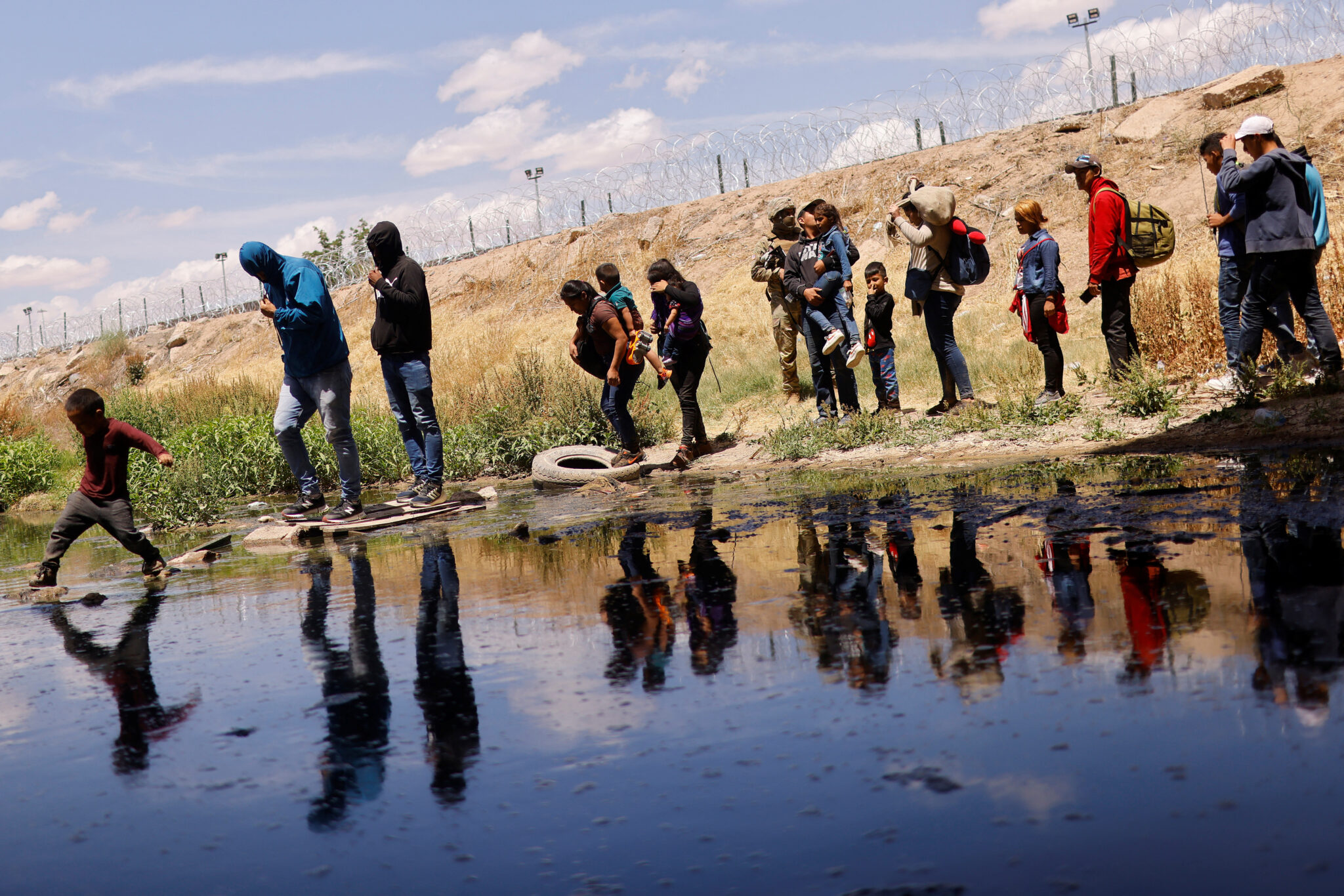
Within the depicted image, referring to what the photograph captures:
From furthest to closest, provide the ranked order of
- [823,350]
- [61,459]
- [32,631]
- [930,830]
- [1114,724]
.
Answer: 1. [61,459]
2. [823,350]
3. [32,631]
4. [1114,724]
5. [930,830]

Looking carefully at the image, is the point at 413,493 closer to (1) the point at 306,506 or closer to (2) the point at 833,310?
(1) the point at 306,506

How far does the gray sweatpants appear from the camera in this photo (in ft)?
23.4

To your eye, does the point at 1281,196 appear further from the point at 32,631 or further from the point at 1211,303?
the point at 32,631

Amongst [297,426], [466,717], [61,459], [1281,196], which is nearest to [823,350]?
[1281,196]

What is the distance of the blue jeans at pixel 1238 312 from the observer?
8.73 metres

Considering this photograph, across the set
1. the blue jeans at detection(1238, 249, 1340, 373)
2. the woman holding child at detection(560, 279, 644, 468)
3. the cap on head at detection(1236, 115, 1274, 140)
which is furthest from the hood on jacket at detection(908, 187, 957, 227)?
the woman holding child at detection(560, 279, 644, 468)

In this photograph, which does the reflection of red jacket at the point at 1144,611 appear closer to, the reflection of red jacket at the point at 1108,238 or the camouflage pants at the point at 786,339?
the reflection of red jacket at the point at 1108,238

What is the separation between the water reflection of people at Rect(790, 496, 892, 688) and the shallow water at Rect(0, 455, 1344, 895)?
19mm

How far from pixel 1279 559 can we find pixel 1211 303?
810 cm

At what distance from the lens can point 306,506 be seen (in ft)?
29.7

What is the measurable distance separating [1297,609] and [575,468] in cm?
868

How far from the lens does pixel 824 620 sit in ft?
13.4

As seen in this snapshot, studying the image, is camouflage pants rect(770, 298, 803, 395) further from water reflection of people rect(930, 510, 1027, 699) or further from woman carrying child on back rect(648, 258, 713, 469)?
water reflection of people rect(930, 510, 1027, 699)

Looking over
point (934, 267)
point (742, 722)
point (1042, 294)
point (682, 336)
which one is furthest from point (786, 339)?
point (742, 722)
